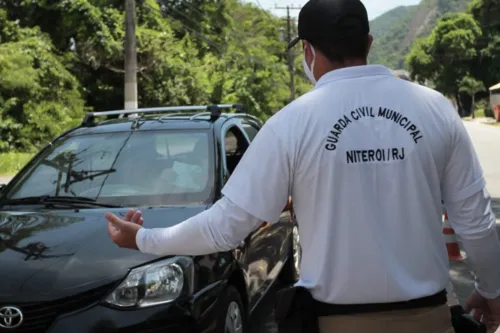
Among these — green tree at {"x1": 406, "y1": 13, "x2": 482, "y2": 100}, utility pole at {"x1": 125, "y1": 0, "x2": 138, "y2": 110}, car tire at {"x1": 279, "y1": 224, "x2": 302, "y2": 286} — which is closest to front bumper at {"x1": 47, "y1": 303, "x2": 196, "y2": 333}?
car tire at {"x1": 279, "y1": 224, "x2": 302, "y2": 286}

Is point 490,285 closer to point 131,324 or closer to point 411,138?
point 411,138

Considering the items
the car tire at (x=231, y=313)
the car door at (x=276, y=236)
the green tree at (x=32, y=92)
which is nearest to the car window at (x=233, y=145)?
the car door at (x=276, y=236)

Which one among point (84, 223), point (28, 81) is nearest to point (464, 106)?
point (28, 81)

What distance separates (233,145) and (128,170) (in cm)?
96

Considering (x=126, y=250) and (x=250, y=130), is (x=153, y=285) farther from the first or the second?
(x=250, y=130)

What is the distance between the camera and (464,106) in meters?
80.8

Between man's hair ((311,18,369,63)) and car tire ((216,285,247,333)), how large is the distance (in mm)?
1961

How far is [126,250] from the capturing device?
3.13m

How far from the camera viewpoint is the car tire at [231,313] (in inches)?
133

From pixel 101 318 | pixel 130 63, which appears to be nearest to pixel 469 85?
pixel 130 63

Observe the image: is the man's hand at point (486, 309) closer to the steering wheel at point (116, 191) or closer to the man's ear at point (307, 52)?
the man's ear at point (307, 52)

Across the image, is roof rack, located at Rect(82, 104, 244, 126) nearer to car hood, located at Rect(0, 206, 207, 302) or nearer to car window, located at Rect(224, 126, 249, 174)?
car window, located at Rect(224, 126, 249, 174)

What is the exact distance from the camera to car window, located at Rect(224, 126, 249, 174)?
4.53m

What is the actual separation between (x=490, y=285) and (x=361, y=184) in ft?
2.22
